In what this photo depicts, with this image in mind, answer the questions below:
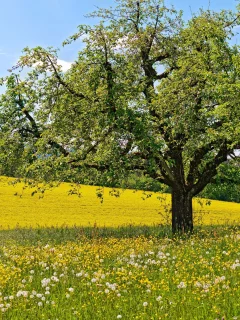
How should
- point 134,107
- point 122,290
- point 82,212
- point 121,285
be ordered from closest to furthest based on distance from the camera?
point 122,290 < point 121,285 < point 134,107 < point 82,212

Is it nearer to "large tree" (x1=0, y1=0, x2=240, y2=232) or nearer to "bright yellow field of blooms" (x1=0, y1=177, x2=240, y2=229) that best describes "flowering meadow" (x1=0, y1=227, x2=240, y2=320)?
"large tree" (x1=0, y1=0, x2=240, y2=232)

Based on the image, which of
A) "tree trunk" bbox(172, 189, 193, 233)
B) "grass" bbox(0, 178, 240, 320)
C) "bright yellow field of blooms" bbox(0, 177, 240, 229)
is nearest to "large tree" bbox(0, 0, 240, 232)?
"tree trunk" bbox(172, 189, 193, 233)

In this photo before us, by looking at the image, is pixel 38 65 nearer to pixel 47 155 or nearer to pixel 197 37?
pixel 47 155

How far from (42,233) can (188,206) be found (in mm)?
7130

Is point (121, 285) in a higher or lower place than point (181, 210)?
lower

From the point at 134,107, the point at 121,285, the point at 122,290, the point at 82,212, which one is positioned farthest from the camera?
the point at 82,212

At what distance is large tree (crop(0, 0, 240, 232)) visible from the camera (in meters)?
17.6

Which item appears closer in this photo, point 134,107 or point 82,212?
point 134,107

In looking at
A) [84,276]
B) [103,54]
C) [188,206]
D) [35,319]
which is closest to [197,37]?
[103,54]

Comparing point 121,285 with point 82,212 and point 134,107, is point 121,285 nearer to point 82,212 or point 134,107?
point 134,107

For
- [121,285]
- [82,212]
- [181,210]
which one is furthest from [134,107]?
[82,212]

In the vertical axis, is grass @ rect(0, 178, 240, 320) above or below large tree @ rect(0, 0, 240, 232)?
below

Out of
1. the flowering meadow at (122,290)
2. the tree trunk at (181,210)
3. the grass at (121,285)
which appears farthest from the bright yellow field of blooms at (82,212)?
the flowering meadow at (122,290)

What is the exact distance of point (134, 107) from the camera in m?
18.0
